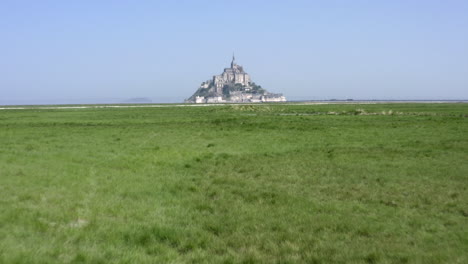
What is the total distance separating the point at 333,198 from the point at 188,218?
3.77 metres

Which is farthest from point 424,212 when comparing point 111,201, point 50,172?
point 50,172

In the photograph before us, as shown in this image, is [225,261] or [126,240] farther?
[126,240]

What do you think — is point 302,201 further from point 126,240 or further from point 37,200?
point 37,200

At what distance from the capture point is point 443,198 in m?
11.4

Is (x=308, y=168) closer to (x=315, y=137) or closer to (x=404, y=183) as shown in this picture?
(x=404, y=183)

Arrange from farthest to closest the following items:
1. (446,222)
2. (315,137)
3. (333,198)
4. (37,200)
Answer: (315,137) < (333,198) < (37,200) < (446,222)

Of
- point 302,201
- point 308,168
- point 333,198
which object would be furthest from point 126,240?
point 308,168

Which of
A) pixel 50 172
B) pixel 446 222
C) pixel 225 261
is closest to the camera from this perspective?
pixel 225 261

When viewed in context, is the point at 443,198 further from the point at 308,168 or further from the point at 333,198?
the point at 308,168

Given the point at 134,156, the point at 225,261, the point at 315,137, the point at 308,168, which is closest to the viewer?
the point at 225,261

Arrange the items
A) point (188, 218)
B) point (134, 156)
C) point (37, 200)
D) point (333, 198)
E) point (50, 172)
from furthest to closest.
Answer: point (134, 156), point (50, 172), point (333, 198), point (37, 200), point (188, 218)

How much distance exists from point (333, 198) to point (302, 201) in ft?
2.91

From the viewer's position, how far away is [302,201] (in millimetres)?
11312

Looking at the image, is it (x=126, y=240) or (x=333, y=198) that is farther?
(x=333, y=198)
